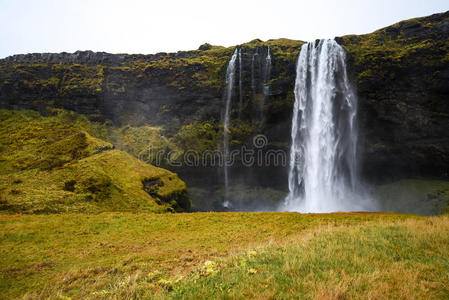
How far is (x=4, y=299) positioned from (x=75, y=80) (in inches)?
2195

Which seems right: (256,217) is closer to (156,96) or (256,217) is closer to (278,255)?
(278,255)

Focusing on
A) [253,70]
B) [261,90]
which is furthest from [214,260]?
[253,70]

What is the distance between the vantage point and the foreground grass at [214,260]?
5.48 metres

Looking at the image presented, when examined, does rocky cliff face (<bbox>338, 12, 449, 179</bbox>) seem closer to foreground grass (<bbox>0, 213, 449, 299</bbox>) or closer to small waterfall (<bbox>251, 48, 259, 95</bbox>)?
small waterfall (<bbox>251, 48, 259, 95</bbox>)

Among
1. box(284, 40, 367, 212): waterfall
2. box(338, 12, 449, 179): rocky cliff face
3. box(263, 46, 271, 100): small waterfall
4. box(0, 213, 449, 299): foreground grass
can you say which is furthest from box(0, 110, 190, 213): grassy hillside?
box(338, 12, 449, 179): rocky cliff face

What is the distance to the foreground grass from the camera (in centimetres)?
548

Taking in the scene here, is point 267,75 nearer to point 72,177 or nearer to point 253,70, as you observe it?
point 253,70

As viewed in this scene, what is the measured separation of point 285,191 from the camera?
43281 mm

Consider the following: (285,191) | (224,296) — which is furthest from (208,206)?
(224,296)

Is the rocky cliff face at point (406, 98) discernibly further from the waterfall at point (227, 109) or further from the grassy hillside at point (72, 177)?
the grassy hillside at point (72, 177)

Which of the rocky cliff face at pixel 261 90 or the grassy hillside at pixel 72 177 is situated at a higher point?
the rocky cliff face at pixel 261 90

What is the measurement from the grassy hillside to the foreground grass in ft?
13.1

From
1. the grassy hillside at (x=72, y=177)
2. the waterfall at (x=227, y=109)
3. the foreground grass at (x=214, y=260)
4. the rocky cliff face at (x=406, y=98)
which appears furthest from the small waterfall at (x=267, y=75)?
the foreground grass at (x=214, y=260)

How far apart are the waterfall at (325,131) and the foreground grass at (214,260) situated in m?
21.6
